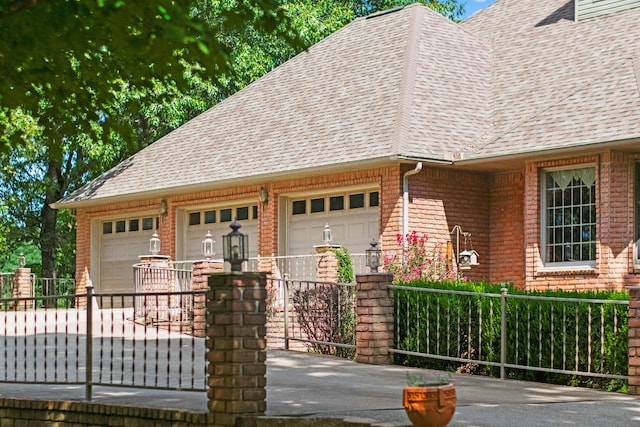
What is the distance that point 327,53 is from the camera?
97.0 ft

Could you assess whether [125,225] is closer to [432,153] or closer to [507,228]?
[432,153]

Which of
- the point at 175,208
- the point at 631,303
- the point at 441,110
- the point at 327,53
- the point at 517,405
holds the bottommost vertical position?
the point at 517,405

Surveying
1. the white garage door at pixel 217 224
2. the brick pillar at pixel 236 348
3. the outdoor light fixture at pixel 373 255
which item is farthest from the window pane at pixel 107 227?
the brick pillar at pixel 236 348

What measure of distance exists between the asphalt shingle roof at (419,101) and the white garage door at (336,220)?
1064mm

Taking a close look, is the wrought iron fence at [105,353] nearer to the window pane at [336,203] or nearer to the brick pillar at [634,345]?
the window pane at [336,203]

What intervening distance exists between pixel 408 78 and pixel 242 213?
508cm

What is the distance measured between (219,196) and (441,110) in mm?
5919

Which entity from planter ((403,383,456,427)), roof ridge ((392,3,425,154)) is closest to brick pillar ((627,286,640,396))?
planter ((403,383,456,427))

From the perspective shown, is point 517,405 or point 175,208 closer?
point 517,405

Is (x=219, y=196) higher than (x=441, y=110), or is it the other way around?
(x=441, y=110)

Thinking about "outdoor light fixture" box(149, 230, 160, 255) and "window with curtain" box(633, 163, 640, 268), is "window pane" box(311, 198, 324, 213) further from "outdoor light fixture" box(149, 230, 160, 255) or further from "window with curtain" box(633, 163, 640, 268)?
"window with curtain" box(633, 163, 640, 268)

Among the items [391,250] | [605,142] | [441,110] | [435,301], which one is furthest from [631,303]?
[441,110]

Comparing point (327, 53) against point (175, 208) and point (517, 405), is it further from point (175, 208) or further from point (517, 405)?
point (517, 405)

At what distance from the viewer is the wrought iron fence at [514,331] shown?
15094mm
